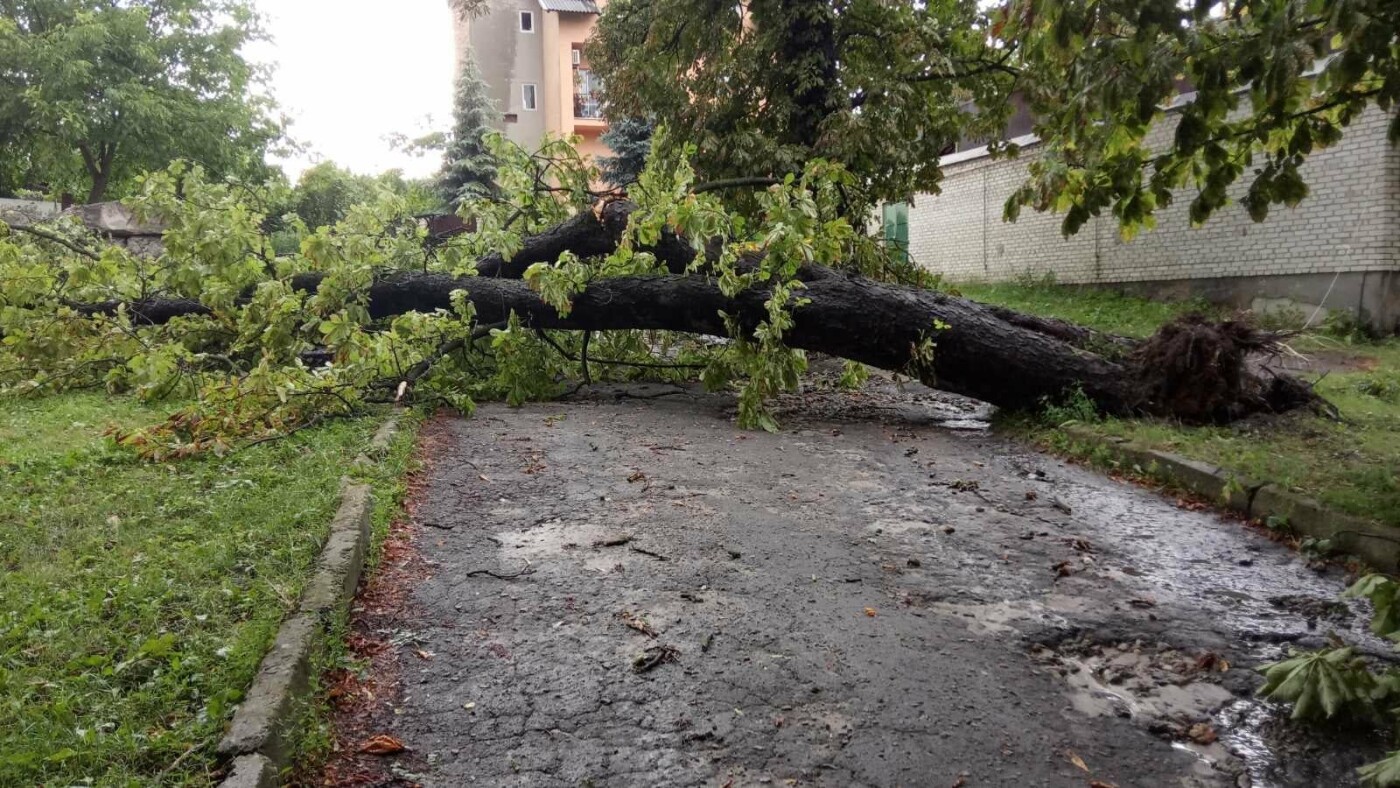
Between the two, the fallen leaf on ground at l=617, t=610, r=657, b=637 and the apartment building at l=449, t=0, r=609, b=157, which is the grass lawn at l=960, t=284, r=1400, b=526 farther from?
the apartment building at l=449, t=0, r=609, b=157

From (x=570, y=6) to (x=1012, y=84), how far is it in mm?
29268

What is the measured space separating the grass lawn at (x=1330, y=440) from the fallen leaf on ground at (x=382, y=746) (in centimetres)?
437

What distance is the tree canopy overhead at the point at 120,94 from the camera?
960 inches

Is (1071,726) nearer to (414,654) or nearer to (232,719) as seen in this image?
(414,654)

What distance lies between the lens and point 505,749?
2717 millimetres

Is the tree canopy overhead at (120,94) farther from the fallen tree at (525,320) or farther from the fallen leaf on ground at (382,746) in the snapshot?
the fallen leaf on ground at (382,746)

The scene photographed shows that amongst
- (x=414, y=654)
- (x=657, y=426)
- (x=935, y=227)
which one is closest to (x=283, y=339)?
(x=657, y=426)

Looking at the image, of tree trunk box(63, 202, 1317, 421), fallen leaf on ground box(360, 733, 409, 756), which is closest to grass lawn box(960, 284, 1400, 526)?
tree trunk box(63, 202, 1317, 421)

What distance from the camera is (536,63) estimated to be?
124ft

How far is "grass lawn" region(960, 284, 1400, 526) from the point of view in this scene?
478 cm

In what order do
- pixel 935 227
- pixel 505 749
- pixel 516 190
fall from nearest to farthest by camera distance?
pixel 505 749
pixel 516 190
pixel 935 227

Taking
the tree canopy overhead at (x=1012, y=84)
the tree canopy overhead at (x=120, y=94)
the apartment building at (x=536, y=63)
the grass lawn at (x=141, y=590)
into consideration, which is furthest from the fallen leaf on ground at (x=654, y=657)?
the apartment building at (x=536, y=63)

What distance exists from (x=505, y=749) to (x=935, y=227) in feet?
58.7

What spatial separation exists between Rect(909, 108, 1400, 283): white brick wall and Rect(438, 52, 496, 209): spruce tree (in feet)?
51.1
